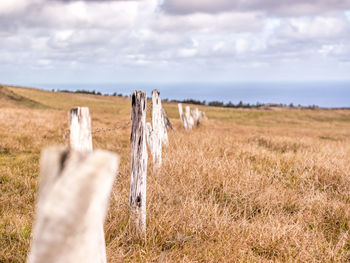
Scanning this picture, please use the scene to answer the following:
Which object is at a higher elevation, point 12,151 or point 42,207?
point 42,207

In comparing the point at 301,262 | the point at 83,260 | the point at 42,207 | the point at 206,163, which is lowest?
the point at 301,262

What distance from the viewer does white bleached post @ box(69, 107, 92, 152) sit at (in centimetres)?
234

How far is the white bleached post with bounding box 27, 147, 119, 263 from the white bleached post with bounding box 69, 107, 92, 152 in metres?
1.16

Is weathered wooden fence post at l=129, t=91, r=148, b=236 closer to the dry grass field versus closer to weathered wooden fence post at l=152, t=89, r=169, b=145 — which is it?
the dry grass field

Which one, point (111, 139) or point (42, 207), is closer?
point (42, 207)

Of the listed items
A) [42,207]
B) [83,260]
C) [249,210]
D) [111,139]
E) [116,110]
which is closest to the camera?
[42,207]

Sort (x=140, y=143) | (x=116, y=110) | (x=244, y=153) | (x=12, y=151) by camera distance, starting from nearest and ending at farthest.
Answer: (x=140, y=143), (x=244, y=153), (x=12, y=151), (x=116, y=110)

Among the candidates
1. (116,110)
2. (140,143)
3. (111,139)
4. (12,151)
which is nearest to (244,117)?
(116,110)

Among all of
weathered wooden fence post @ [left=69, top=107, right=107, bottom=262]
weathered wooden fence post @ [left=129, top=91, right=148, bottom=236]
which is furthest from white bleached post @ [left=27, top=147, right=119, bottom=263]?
weathered wooden fence post @ [left=129, top=91, right=148, bottom=236]

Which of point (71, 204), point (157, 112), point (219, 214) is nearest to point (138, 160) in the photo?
point (219, 214)

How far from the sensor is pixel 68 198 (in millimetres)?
1110

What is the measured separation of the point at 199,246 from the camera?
11.3 feet

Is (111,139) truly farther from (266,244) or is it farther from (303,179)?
(266,244)

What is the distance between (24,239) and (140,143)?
156 cm
